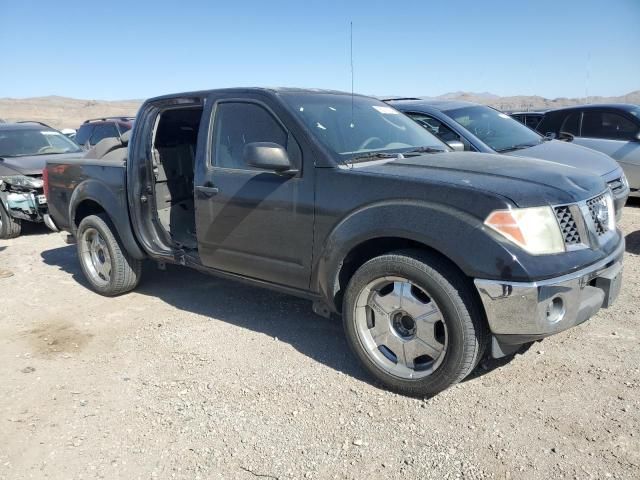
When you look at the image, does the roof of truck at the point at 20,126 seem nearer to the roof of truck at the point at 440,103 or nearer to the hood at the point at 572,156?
the roof of truck at the point at 440,103

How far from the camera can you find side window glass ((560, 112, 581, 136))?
8.81 m

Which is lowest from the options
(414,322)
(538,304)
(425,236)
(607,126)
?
(414,322)

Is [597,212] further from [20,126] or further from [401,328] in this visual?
[20,126]

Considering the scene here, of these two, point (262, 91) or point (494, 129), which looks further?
point (494, 129)

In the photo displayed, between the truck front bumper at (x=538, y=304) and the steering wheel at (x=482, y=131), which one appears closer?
the truck front bumper at (x=538, y=304)

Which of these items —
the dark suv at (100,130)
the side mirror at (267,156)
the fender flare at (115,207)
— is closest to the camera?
the side mirror at (267,156)

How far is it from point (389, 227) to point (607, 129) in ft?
23.2

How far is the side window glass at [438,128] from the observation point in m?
6.38

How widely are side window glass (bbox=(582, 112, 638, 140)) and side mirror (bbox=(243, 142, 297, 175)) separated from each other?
701cm

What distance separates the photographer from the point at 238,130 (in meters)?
4.09

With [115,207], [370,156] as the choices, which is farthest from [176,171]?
[370,156]

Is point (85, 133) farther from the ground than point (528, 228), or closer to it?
farther from the ground

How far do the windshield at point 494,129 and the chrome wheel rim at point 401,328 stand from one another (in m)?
3.88

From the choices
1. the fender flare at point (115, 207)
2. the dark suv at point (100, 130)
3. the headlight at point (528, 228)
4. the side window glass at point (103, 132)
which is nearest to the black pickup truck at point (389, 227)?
the headlight at point (528, 228)
